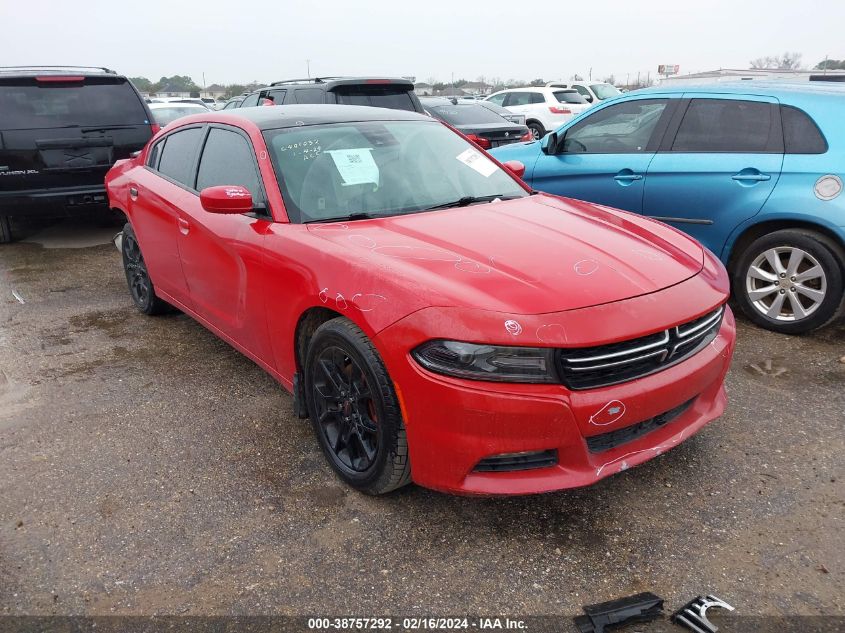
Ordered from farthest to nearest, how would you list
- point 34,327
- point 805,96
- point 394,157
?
point 34,327 < point 805,96 < point 394,157

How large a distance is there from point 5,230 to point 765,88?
305 inches

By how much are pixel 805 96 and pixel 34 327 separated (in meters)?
5.66

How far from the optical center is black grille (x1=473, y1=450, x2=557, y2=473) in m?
2.32

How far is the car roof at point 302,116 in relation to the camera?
3484 millimetres

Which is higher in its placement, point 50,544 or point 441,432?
point 441,432

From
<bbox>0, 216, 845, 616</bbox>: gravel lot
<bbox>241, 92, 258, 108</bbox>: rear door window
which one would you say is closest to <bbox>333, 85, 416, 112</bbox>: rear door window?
<bbox>241, 92, 258, 108</bbox>: rear door window

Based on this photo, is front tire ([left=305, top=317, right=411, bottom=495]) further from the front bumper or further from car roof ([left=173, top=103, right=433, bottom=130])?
car roof ([left=173, top=103, right=433, bottom=130])

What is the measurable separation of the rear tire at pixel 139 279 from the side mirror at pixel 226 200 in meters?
1.90

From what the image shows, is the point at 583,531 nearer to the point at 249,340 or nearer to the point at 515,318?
the point at 515,318

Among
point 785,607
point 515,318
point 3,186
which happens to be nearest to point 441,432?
point 515,318

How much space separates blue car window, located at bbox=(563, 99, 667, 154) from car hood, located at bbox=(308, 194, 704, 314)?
2.09m

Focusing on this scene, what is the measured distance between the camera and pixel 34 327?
4855 mm

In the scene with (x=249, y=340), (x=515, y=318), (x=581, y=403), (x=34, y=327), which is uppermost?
(x=515, y=318)

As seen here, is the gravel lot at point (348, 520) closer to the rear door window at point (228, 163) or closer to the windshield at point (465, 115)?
the rear door window at point (228, 163)
